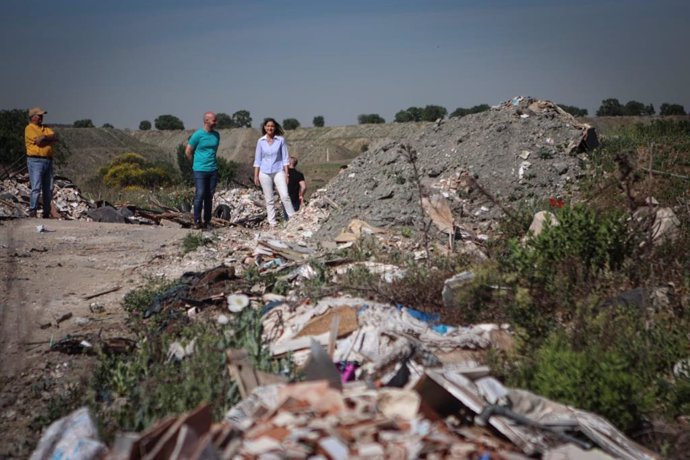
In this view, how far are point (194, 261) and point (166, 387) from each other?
4599 millimetres

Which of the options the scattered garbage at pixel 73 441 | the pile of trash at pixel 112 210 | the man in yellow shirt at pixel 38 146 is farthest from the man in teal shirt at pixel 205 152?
the scattered garbage at pixel 73 441

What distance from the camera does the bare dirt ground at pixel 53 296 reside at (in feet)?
14.4

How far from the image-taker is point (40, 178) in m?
11.0

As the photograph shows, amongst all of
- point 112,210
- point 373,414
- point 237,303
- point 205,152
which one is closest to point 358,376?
point 373,414

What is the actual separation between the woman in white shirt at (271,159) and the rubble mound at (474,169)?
0.96 metres

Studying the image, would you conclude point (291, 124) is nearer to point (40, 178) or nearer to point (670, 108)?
point (670, 108)

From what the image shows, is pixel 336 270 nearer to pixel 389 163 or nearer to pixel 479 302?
pixel 479 302

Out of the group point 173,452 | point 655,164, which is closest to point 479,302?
point 173,452

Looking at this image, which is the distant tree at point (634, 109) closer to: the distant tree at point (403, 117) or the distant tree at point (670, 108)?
the distant tree at point (670, 108)

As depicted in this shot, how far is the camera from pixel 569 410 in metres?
3.44

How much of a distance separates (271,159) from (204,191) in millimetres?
1278

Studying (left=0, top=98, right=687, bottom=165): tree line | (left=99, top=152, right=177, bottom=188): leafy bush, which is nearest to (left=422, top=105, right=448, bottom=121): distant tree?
(left=0, top=98, right=687, bottom=165): tree line

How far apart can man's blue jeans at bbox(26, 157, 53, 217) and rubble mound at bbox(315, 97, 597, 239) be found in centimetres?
459

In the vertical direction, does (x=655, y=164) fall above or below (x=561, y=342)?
above
